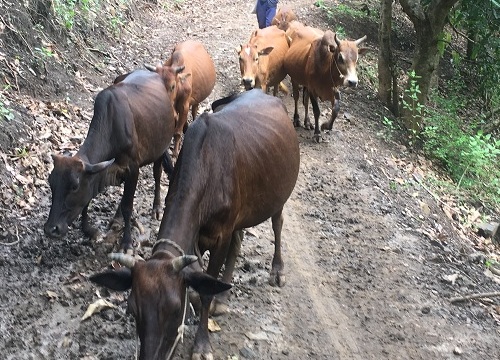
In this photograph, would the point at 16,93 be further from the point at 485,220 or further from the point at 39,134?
the point at 485,220

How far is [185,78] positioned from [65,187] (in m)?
3.79

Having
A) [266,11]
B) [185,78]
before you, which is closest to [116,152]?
[185,78]

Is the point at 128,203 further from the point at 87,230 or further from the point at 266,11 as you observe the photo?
the point at 266,11

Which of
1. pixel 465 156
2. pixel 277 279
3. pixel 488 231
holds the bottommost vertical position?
pixel 488 231

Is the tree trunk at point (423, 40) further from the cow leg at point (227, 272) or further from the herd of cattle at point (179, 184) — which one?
the cow leg at point (227, 272)

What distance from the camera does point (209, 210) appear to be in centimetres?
470

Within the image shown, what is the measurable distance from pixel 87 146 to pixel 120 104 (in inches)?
25.0

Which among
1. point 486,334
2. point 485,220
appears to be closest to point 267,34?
point 485,220

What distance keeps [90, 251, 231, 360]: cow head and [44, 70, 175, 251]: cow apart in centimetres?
184

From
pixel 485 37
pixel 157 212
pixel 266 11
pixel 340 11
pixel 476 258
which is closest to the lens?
pixel 157 212

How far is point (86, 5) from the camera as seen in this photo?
12047mm

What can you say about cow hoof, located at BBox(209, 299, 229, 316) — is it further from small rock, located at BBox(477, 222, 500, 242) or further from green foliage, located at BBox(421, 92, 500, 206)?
green foliage, located at BBox(421, 92, 500, 206)

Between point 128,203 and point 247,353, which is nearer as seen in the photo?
point 247,353

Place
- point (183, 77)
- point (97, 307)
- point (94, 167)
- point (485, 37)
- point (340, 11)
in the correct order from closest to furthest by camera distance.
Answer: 1. point (97, 307)
2. point (94, 167)
3. point (183, 77)
4. point (485, 37)
5. point (340, 11)
